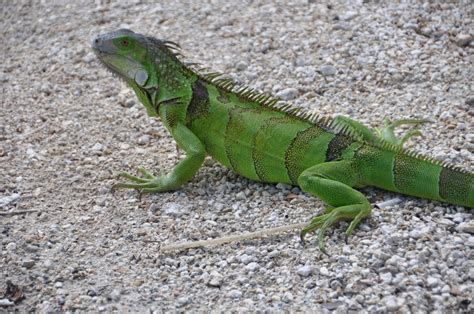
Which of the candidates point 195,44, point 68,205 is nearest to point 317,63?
point 195,44

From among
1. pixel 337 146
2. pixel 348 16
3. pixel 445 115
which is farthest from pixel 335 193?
Result: pixel 348 16

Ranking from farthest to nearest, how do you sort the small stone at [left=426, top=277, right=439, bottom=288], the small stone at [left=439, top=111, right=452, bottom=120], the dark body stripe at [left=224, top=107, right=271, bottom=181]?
the small stone at [left=439, top=111, right=452, bottom=120]
the dark body stripe at [left=224, top=107, right=271, bottom=181]
the small stone at [left=426, top=277, right=439, bottom=288]

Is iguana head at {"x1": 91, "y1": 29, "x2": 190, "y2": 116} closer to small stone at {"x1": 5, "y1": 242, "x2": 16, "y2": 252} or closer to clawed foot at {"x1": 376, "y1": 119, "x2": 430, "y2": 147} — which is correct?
small stone at {"x1": 5, "y1": 242, "x2": 16, "y2": 252}

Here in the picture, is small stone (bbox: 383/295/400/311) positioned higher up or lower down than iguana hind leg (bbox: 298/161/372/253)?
lower down

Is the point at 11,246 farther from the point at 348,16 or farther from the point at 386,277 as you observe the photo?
the point at 348,16

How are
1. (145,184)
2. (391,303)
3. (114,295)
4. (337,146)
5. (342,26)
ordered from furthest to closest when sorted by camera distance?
(342,26) → (145,184) → (337,146) → (114,295) → (391,303)

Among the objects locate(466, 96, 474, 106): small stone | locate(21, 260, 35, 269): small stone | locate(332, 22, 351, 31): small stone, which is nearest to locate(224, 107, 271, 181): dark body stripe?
locate(21, 260, 35, 269): small stone

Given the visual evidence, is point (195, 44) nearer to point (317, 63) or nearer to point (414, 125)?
point (317, 63)
